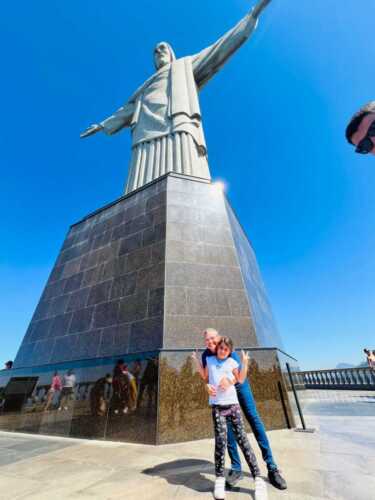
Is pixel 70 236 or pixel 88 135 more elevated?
pixel 88 135

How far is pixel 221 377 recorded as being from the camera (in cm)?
262

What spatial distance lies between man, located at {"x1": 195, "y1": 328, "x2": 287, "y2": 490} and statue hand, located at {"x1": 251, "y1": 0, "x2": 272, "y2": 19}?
17.3 meters

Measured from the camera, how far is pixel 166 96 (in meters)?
13.2

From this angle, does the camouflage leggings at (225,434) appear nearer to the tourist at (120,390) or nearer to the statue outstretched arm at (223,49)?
the tourist at (120,390)

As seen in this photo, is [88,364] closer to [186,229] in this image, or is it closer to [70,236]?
[186,229]

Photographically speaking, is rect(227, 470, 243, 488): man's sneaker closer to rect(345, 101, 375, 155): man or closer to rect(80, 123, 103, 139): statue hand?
rect(345, 101, 375, 155): man

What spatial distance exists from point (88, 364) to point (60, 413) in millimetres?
1202

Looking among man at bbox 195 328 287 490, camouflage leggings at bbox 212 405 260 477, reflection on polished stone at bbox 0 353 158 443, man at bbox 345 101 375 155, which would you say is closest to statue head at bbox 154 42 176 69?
reflection on polished stone at bbox 0 353 158 443

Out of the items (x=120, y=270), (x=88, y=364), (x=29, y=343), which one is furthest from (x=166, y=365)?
(x=29, y=343)

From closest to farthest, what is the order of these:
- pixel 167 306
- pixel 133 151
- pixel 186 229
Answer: pixel 167 306
pixel 186 229
pixel 133 151

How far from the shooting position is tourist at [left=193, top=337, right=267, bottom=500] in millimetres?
2441

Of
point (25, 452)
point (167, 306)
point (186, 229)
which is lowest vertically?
point (25, 452)

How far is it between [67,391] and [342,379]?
14076 millimetres

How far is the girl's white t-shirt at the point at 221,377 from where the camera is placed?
8.46 ft
